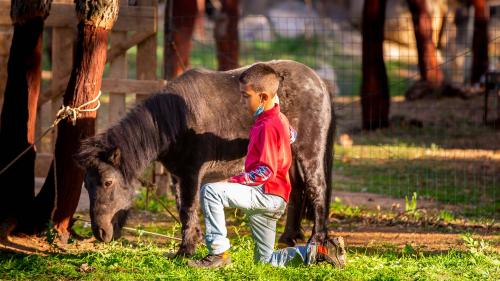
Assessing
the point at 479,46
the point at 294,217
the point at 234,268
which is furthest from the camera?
the point at 479,46

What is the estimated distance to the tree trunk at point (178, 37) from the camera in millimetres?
11297

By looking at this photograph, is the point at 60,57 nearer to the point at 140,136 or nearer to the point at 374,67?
the point at 140,136

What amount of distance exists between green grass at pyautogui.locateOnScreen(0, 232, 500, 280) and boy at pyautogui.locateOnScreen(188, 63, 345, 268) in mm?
119

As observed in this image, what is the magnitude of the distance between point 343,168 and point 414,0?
7658mm

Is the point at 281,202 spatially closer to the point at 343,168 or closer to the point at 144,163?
the point at 144,163

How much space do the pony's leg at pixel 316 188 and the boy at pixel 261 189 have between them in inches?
44.6

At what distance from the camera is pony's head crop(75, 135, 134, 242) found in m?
6.87

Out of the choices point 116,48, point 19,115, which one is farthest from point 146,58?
point 19,115

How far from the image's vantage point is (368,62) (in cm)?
1694

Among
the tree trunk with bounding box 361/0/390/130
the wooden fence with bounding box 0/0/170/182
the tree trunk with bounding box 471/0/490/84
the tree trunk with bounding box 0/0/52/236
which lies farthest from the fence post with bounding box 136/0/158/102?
the tree trunk with bounding box 471/0/490/84

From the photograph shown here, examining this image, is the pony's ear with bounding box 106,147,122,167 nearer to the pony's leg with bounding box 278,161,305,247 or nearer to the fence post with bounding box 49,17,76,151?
the pony's leg with bounding box 278,161,305,247

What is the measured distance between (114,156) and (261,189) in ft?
4.16

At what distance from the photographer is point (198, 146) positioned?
749cm

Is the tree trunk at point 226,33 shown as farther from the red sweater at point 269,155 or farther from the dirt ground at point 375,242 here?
the red sweater at point 269,155
